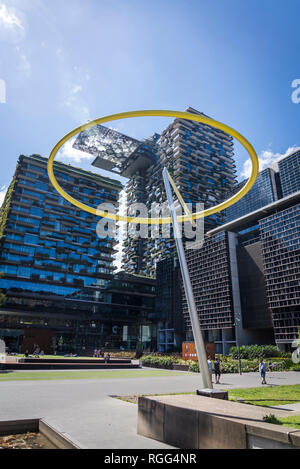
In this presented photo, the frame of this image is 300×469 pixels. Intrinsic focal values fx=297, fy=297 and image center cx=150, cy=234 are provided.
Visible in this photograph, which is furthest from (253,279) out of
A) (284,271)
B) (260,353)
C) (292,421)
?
(292,421)

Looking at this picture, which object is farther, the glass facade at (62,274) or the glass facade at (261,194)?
the glass facade at (261,194)

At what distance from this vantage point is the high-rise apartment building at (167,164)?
108125mm

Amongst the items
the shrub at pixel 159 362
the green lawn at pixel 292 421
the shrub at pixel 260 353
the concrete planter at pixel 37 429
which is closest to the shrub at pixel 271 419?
the green lawn at pixel 292 421

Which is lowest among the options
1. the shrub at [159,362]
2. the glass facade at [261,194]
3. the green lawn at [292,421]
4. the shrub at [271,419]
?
the shrub at [159,362]

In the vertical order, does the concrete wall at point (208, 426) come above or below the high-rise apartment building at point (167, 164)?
below

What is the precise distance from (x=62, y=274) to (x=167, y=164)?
58.5 meters

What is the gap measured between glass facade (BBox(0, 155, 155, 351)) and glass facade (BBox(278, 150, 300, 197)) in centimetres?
8052

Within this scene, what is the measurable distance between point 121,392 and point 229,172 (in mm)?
117166

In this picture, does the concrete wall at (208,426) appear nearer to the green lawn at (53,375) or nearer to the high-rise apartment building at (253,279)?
the green lawn at (53,375)

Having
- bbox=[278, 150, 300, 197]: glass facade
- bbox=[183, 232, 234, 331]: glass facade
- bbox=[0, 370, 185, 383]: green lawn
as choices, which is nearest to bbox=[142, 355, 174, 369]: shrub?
bbox=[0, 370, 185, 383]: green lawn

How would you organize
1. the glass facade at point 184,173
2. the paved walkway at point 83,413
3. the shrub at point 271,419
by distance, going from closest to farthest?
the shrub at point 271,419, the paved walkway at point 83,413, the glass facade at point 184,173

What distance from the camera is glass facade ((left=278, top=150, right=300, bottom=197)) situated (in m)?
128

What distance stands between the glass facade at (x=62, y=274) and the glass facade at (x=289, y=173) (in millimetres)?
80519

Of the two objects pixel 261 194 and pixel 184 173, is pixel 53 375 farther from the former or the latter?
pixel 261 194
